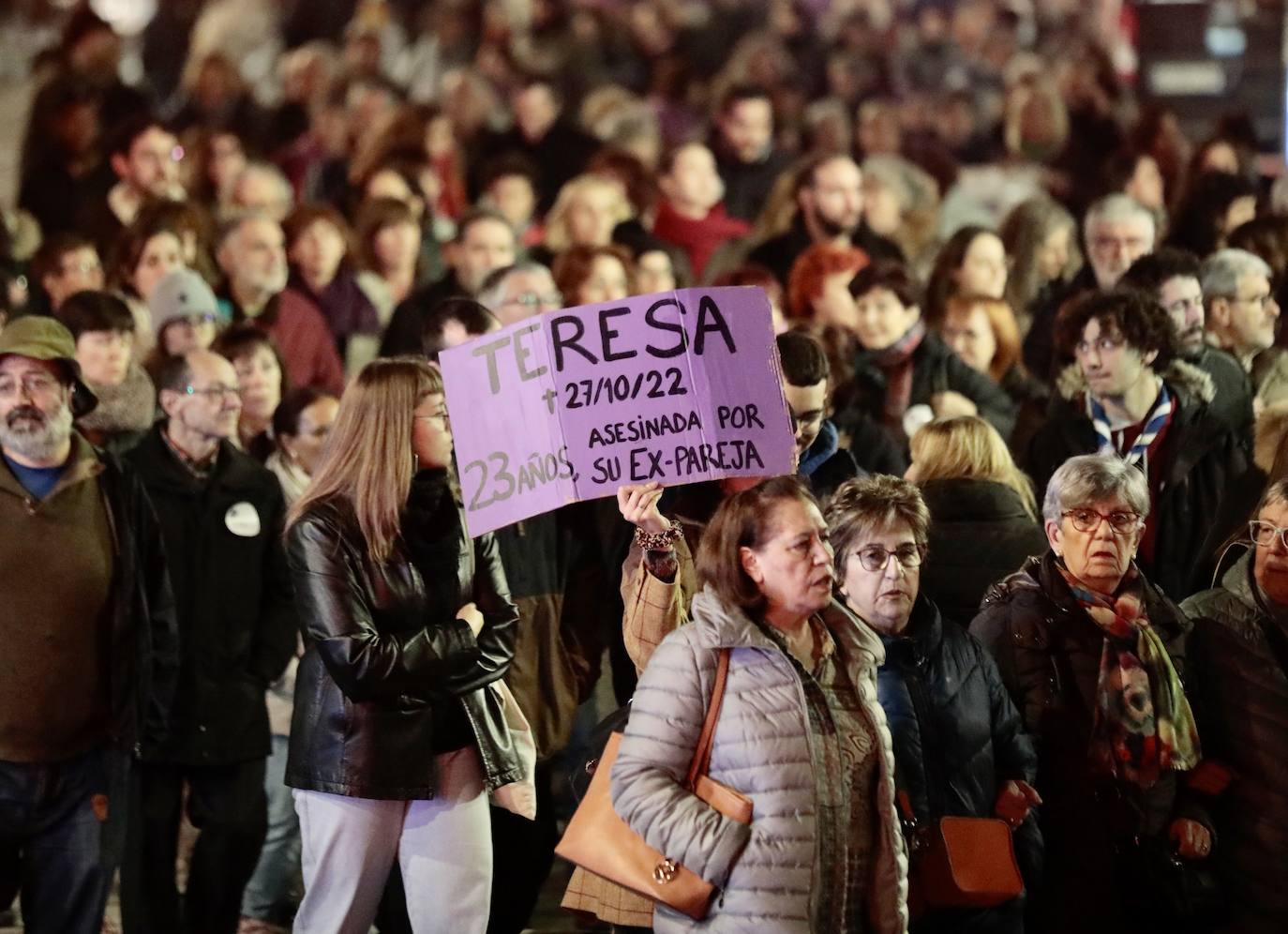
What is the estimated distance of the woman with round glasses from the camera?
233 inches

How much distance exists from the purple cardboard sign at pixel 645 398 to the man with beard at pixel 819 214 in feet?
17.7

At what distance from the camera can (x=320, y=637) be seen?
609 centimetres

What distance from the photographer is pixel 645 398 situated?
605cm

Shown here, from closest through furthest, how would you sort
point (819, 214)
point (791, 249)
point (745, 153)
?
point (819, 214)
point (791, 249)
point (745, 153)

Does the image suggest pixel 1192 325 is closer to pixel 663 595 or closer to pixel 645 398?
pixel 645 398

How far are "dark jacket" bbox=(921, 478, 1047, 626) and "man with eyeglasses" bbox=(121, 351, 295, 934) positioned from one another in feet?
7.47

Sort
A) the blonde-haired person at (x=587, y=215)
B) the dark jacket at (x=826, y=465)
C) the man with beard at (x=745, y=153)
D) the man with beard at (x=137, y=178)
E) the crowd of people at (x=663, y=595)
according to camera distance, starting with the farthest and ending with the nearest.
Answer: the man with beard at (x=745, y=153)
the man with beard at (x=137, y=178)
the blonde-haired person at (x=587, y=215)
the dark jacket at (x=826, y=465)
the crowd of people at (x=663, y=595)

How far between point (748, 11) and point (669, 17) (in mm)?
923

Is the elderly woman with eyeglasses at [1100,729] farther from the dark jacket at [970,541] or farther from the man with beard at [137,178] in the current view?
the man with beard at [137,178]

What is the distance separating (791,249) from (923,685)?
237 inches

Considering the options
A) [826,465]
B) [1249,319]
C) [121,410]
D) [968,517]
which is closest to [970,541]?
[968,517]

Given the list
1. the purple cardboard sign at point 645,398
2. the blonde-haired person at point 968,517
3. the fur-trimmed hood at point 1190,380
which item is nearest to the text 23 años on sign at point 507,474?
the purple cardboard sign at point 645,398

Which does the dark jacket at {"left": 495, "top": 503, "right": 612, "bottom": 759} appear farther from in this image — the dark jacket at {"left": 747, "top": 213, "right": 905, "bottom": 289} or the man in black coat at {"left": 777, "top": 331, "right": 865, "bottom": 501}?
the dark jacket at {"left": 747, "top": 213, "right": 905, "bottom": 289}

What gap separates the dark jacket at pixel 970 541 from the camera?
7.09 meters
